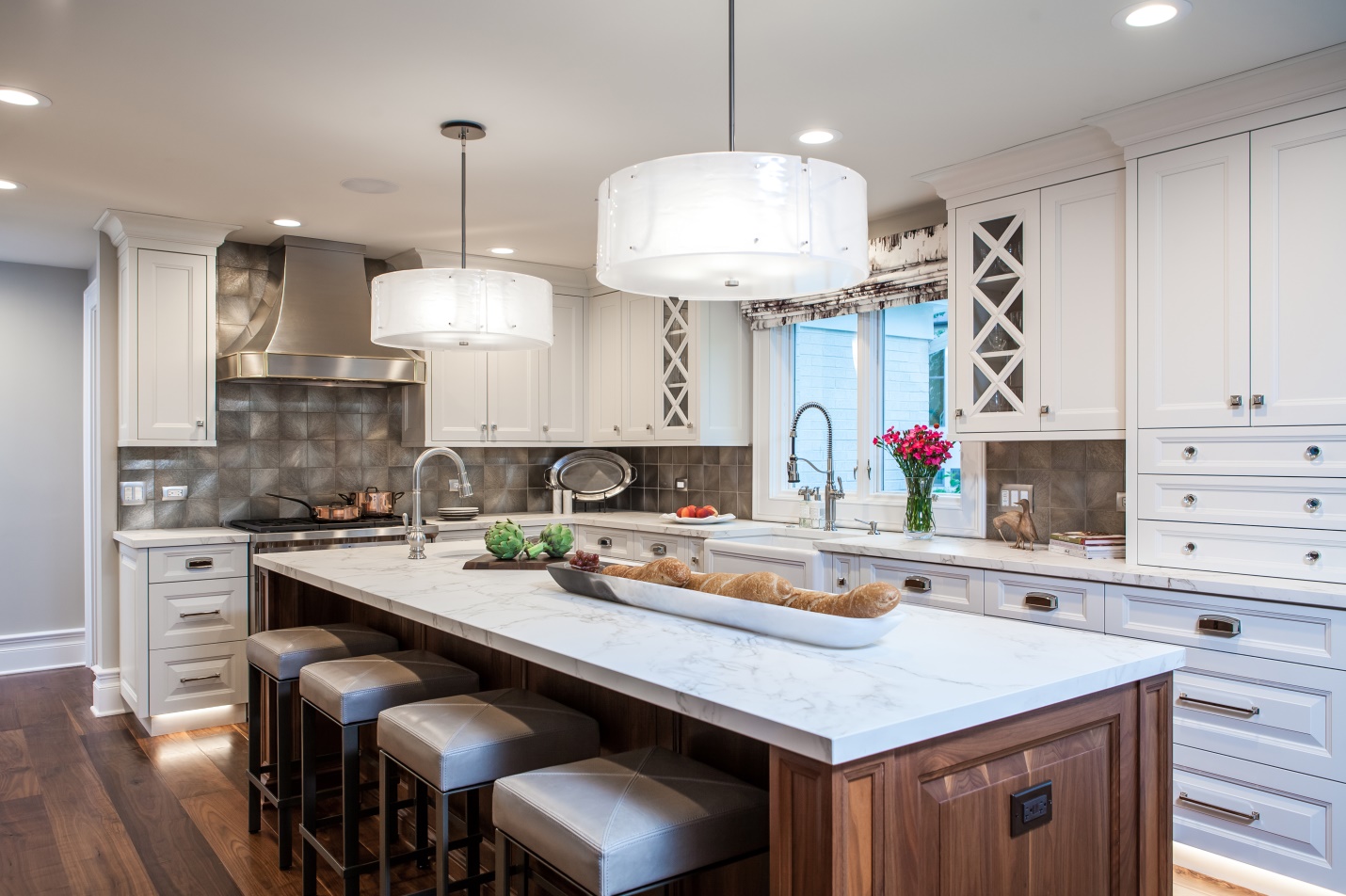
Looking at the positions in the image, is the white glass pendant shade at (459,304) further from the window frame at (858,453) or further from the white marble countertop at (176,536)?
the white marble countertop at (176,536)

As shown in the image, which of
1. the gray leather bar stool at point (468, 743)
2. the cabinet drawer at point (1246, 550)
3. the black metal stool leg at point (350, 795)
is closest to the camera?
the gray leather bar stool at point (468, 743)

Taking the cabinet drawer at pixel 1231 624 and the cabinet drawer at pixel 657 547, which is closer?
the cabinet drawer at pixel 1231 624

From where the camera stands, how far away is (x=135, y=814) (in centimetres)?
322

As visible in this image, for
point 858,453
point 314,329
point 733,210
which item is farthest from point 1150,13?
point 314,329

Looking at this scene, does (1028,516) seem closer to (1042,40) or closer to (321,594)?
(1042,40)

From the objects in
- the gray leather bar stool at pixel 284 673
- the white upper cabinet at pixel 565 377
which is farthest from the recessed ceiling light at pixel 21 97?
the white upper cabinet at pixel 565 377

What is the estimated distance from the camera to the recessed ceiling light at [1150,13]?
225cm

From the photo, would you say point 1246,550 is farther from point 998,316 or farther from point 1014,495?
point 998,316

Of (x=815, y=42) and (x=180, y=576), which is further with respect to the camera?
(x=180, y=576)

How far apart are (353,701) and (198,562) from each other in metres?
2.32

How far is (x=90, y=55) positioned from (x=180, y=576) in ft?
7.97

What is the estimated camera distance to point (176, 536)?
164 inches

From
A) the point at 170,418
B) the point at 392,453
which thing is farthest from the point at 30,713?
the point at 392,453

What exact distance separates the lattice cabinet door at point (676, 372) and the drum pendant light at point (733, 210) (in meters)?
3.00
